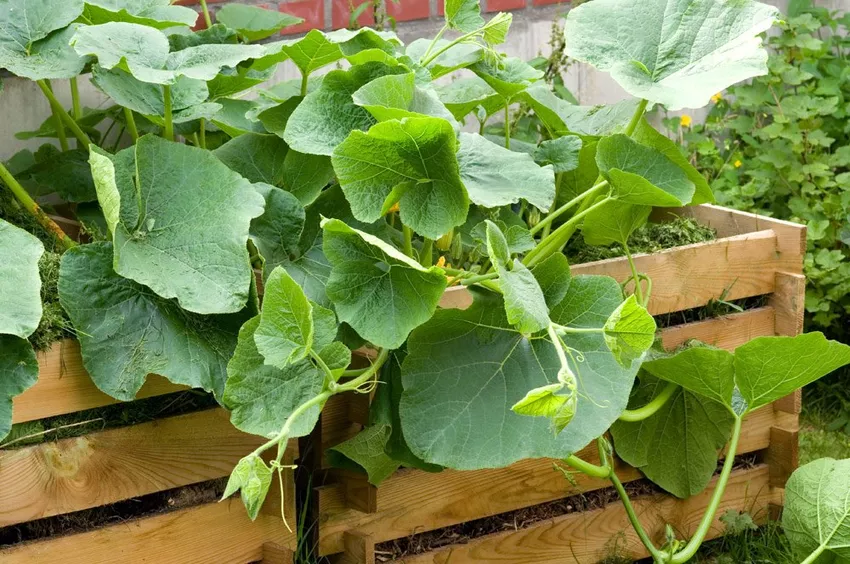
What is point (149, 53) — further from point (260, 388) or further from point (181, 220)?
point (260, 388)

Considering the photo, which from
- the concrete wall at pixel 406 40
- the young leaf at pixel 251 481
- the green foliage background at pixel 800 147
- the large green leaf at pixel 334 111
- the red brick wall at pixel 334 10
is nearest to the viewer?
the young leaf at pixel 251 481

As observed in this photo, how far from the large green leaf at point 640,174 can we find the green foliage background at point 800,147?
4.00 ft

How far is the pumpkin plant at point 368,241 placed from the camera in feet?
4.34

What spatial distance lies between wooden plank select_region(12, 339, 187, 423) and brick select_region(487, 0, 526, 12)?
141 cm

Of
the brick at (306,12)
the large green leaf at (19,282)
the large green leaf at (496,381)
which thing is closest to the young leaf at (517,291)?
the large green leaf at (496,381)

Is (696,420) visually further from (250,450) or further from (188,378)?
(188,378)

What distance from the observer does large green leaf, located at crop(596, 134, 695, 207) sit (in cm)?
152

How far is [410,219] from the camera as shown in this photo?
140 cm

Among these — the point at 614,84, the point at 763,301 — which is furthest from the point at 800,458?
the point at 614,84

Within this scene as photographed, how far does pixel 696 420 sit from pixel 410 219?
75 cm

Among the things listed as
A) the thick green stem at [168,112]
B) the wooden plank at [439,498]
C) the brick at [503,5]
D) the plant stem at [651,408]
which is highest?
the thick green stem at [168,112]

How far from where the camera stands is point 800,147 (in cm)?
287

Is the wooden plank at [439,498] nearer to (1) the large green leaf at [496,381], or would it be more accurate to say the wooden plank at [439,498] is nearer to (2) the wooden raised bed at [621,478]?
(2) the wooden raised bed at [621,478]

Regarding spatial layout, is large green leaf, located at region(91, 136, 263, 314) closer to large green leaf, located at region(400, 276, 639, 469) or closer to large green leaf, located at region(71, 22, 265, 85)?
large green leaf, located at region(71, 22, 265, 85)
